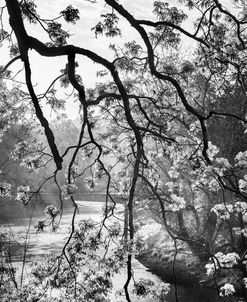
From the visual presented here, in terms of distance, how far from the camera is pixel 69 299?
27.5 feet

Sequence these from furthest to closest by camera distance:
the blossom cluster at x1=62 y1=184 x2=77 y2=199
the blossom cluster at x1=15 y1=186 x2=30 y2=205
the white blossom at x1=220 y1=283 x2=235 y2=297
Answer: the white blossom at x1=220 y1=283 x2=235 y2=297 → the blossom cluster at x1=15 y1=186 x2=30 y2=205 → the blossom cluster at x1=62 y1=184 x2=77 y2=199

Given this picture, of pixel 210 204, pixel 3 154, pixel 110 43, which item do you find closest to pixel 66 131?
pixel 3 154

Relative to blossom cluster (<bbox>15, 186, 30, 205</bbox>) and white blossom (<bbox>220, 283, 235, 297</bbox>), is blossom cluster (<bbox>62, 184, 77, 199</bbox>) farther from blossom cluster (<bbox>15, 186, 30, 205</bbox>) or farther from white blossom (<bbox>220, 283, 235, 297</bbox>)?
white blossom (<bbox>220, 283, 235, 297</bbox>)

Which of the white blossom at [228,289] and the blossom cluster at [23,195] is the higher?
the blossom cluster at [23,195]

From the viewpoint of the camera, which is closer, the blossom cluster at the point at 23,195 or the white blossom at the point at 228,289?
the blossom cluster at the point at 23,195

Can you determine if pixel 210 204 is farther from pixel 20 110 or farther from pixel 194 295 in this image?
pixel 20 110

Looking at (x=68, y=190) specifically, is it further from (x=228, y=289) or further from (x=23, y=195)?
(x=228, y=289)

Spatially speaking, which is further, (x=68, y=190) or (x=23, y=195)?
(x=23, y=195)

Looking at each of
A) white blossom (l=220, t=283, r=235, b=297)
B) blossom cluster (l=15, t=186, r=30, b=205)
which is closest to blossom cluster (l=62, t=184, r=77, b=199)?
blossom cluster (l=15, t=186, r=30, b=205)

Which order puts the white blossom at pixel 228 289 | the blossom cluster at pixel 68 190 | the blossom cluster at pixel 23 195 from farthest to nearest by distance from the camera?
the white blossom at pixel 228 289 → the blossom cluster at pixel 23 195 → the blossom cluster at pixel 68 190

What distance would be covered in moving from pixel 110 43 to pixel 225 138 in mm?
13841

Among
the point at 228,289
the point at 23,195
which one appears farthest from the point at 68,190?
the point at 228,289

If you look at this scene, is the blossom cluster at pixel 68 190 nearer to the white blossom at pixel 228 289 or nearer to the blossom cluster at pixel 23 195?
the blossom cluster at pixel 23 195

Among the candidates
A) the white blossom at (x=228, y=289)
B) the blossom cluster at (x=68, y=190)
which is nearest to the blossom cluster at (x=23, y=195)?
the blossom cluster at (x=68, y=190)
